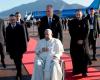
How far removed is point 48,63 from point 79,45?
3004 millimetres

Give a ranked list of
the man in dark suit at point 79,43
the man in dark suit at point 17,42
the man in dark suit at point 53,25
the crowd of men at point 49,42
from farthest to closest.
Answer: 1. the man in dark suit at point 79,43
2. the man in dark suit at point 17,42
3. the man in dark suit at point 53,25
4. the crowd of men at point 49,42

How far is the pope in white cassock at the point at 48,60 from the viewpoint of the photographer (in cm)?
1073

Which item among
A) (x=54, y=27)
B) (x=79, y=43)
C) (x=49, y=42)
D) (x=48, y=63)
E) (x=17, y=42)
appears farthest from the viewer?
(x=79, y=43)

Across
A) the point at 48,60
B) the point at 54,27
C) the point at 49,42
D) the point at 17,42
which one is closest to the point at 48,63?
the point at 48,60

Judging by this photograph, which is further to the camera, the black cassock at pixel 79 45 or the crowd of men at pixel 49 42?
the black cassock at pixel 79 45

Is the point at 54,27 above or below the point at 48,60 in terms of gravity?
above

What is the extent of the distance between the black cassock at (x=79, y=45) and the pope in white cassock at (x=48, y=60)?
2.37 meters

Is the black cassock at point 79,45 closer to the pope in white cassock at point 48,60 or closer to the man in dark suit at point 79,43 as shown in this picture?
the man in dark suit at point 79,43

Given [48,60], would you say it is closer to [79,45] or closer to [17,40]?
[17,40]

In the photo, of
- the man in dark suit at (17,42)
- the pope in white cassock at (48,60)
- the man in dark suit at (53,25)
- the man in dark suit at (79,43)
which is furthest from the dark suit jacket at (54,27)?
the pope in white cassock at (48,60)

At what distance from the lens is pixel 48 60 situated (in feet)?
35.9

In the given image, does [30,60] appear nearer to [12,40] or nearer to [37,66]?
[12,40]

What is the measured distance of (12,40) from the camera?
12.7 metres

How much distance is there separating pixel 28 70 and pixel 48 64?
3.98 meters
